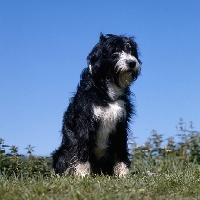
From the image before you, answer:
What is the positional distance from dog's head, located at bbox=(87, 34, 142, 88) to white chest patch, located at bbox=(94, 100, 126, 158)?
0.95 ft

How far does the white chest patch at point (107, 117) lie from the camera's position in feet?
24.0

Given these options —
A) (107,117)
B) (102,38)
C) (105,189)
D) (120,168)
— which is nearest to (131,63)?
(102,38)

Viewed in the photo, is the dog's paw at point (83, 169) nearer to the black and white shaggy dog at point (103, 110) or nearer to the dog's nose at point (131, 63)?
the black and white shaggy dog at point (103, 110)

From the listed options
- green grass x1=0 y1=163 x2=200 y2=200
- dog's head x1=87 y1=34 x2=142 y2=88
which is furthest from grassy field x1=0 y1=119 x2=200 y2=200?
dog's head x1=87 y1=34 x2=142 y2=88

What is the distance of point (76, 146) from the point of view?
7543 mm

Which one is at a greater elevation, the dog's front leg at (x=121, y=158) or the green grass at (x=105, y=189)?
the dog's front leg at (x=121, y=158)

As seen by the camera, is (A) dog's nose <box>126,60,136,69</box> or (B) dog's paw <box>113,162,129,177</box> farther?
(B) dog's paw <box>113,162,129,177</box>

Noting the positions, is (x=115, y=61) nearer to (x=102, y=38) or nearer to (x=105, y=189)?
(x=102, y=38)

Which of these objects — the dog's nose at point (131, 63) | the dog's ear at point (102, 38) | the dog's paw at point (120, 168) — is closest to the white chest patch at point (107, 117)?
the dog's paw at point (120, 168)

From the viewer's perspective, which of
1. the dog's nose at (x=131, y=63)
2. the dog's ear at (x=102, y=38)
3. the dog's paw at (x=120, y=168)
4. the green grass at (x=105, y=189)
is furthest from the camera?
the dog's paw at (x=120, y=168)

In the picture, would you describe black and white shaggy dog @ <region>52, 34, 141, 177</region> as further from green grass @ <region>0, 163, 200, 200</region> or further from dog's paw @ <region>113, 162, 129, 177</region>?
green grass @ <region>0, 163, 200, 200</region>

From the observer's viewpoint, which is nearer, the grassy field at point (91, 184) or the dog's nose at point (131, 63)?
the grassy field at point (91, 184)

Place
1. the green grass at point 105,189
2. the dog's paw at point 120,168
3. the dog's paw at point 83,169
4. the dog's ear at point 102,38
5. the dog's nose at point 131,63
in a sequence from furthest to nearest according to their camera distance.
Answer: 1. the dog's paw at point 120,168
2. the dog's ear at point 102,38
3. the dog's paw at point 83,169
4. the dog's nose at point 131,63
5. the green grass at point 105,189

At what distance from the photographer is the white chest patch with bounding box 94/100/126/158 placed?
7309mm
